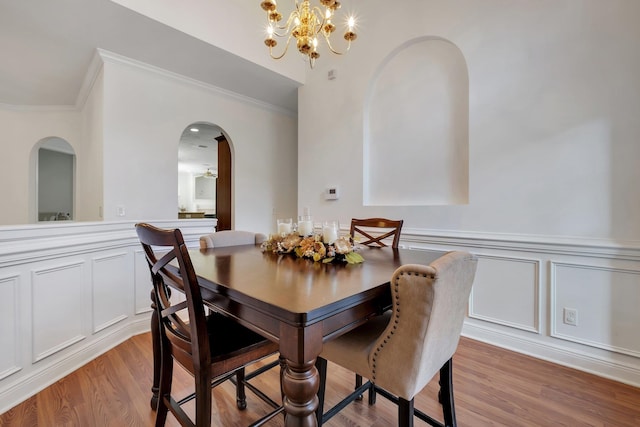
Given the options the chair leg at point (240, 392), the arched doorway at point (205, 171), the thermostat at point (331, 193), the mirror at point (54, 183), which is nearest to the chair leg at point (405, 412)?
the chair leg at point (240, 392)

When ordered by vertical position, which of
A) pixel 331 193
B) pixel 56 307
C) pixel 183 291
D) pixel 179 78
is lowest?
pixel 56 307

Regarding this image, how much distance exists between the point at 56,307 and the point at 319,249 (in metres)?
1.86

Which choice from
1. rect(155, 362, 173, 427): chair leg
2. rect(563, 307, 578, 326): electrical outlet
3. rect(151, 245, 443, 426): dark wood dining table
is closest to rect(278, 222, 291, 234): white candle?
rect(151, 245, 443, 426): dark wood dining table

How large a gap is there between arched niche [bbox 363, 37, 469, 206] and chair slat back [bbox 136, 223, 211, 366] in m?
2.31

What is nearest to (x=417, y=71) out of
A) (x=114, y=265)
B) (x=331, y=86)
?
(x=331, y=86)

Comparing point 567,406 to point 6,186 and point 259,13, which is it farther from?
point 6,186

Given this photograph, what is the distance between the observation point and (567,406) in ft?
5.21

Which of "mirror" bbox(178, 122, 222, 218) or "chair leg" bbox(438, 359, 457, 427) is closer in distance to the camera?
"chair leg" bbox(438, 359, 457, 427)

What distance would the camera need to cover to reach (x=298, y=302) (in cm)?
86

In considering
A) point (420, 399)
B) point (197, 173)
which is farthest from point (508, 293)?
point (197, 173)

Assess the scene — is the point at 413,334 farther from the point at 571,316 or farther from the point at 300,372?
the point at 571,316

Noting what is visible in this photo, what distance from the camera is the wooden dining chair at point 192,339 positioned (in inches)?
39.3

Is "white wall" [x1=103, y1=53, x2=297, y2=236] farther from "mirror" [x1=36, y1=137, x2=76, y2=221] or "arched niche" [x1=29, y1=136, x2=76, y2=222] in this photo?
"mirror" [x1=36, y1=137, x2=76, y2=221]

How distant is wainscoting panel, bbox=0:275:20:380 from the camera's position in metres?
1.60
